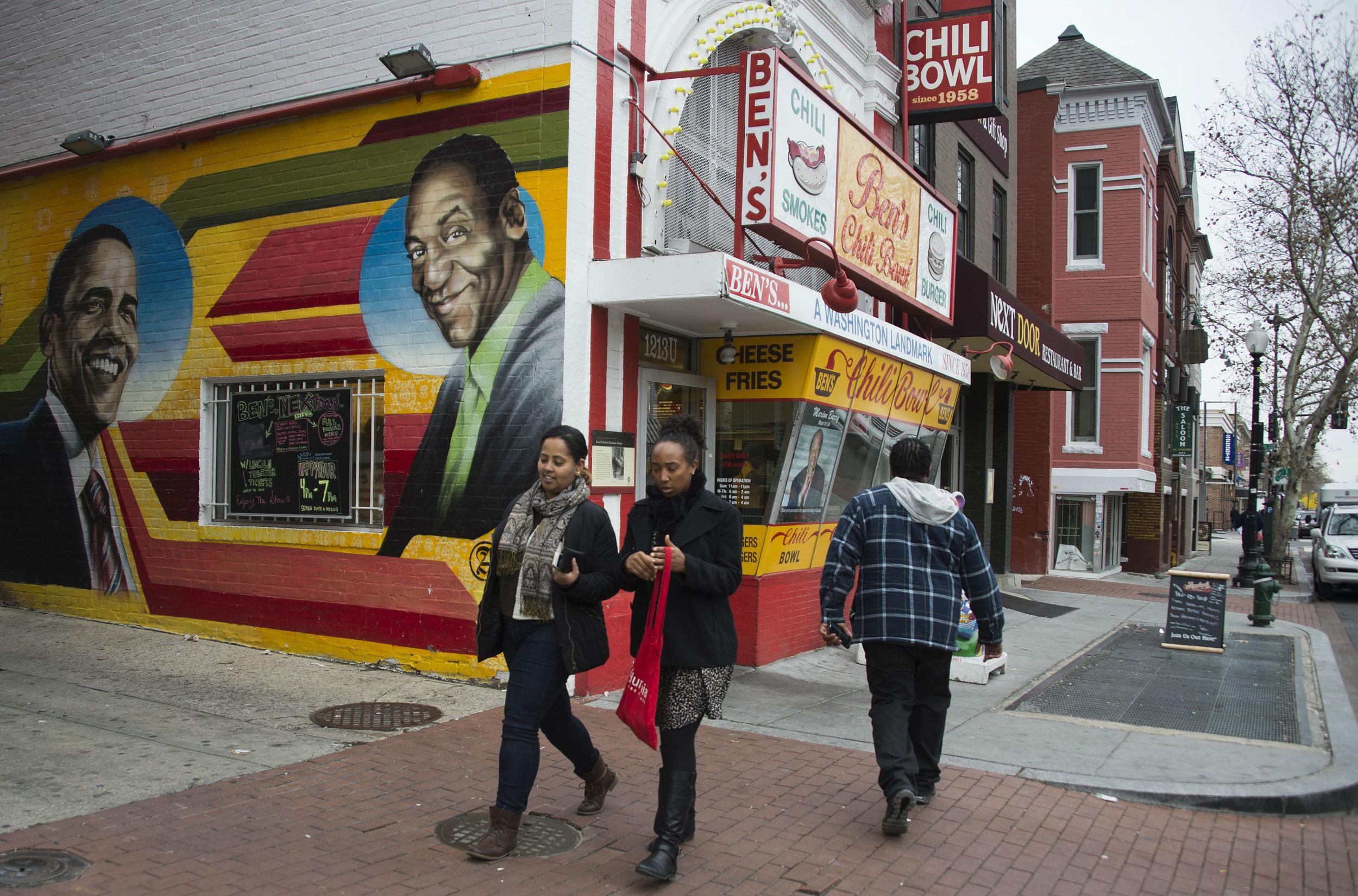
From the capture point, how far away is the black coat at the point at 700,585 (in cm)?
435

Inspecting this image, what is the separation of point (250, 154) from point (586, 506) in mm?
6055

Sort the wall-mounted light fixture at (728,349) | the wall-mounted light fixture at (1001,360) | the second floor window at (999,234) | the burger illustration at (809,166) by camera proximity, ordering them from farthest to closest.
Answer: the second floor window at (999,234) → the wall-mounted light fixture at (1001,360) → the wall-mounted light fixture at (728,349) → the burger illustration at (809,166)

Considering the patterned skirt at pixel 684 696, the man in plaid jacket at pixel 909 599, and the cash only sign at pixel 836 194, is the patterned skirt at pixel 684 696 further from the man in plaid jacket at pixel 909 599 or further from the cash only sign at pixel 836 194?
the cash only sign at pixel 836 194

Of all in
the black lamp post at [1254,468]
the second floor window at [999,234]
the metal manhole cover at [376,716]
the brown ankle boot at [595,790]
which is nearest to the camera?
the brown ankle boot at [595,790]

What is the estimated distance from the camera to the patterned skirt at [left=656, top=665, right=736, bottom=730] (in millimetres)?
4363

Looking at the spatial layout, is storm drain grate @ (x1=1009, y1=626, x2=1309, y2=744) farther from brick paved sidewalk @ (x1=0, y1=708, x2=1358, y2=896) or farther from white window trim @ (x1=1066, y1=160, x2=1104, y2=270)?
white window trim @ (x1=1066, y1=160, x2=1104, y2=270)

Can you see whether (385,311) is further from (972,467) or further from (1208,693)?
(972,467)

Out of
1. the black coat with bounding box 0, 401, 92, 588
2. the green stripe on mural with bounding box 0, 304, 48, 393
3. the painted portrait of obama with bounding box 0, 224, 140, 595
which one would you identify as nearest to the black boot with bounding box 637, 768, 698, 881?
the painted portrait of obama with bounding box 0, 224, 140, 595

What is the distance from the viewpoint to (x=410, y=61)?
7.94m

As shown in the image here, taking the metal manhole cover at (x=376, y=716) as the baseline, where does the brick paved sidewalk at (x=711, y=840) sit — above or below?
below

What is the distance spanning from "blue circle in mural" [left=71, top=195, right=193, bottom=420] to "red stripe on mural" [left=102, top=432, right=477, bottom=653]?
0.64 metres

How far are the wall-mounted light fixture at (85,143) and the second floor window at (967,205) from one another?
11.0m

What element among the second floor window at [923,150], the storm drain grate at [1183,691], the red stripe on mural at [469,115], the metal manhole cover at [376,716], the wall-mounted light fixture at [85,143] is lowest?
the storm drain grate at [1183,691]

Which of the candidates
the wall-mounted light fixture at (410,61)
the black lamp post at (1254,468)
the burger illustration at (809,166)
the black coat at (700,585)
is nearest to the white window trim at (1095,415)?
the black lamp post at (1254,468)
